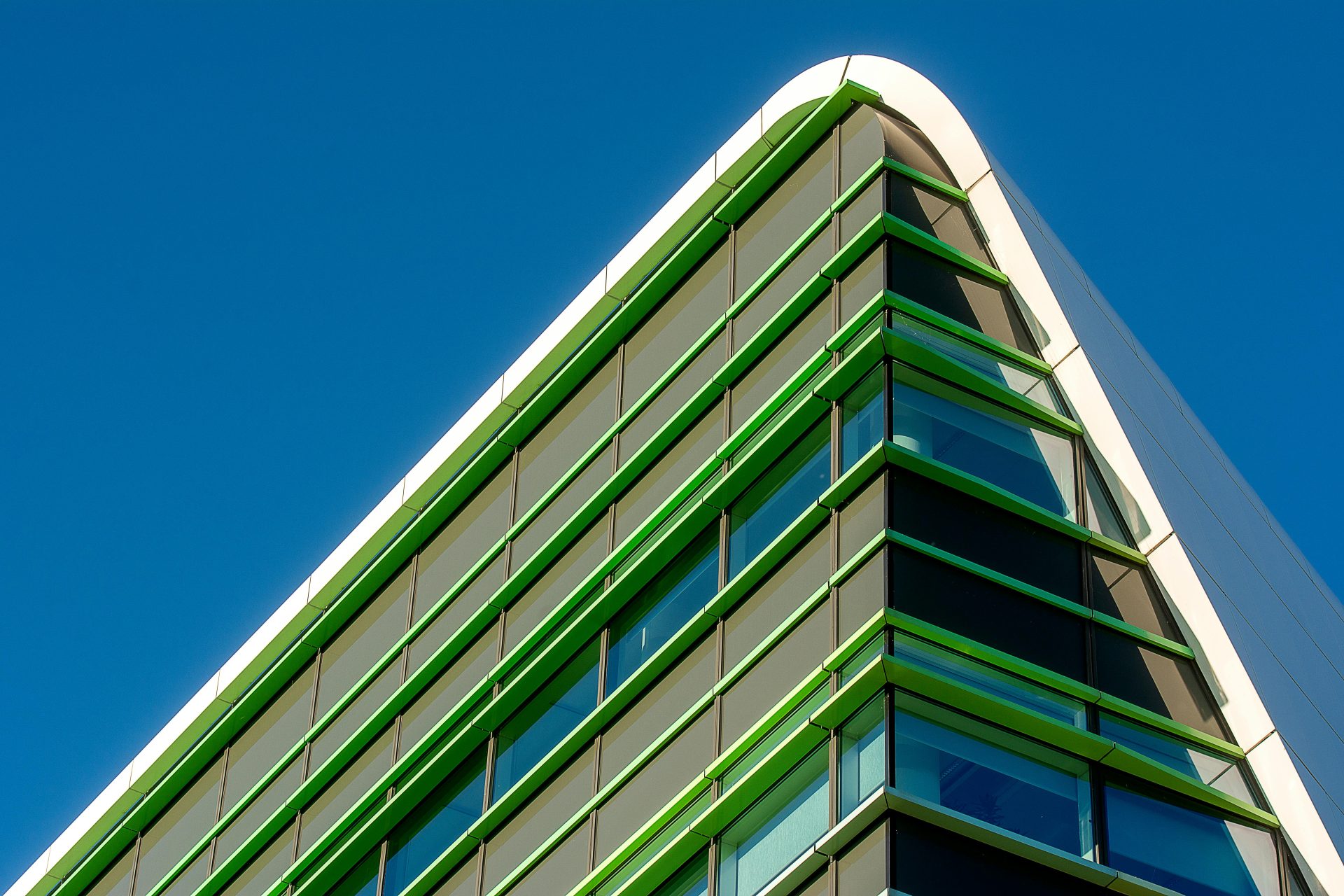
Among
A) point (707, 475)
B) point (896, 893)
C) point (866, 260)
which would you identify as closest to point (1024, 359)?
point (866, 260)

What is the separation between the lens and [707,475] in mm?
28125

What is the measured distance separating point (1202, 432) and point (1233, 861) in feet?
32.4

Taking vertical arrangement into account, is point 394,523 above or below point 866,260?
above

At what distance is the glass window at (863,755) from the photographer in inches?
875

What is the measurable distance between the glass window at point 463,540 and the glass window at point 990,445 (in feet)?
29.1

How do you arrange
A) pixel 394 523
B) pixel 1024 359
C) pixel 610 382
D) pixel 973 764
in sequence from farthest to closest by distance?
1. pixel 394 523
2. pixel 610 382
3. pixel 1024 359
4. pixel 973 764

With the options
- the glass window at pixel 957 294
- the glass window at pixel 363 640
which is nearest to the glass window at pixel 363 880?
the glass window at pixel 363 640

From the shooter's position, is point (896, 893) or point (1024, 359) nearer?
point (896, 893)

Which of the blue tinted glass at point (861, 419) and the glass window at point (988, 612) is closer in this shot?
the glass window at point (988, 612)

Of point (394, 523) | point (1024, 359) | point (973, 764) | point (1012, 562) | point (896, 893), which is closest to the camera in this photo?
point (896, 893)

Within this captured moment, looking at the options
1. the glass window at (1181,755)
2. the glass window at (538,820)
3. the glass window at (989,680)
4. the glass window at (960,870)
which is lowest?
the glass window at (960,870)

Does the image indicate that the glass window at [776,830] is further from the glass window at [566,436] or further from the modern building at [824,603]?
the glass window at [566,436]

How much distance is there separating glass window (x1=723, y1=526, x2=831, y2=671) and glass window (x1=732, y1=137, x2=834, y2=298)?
5398 millimetres

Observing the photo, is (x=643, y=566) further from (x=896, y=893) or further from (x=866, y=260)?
(x=896, y=893)
